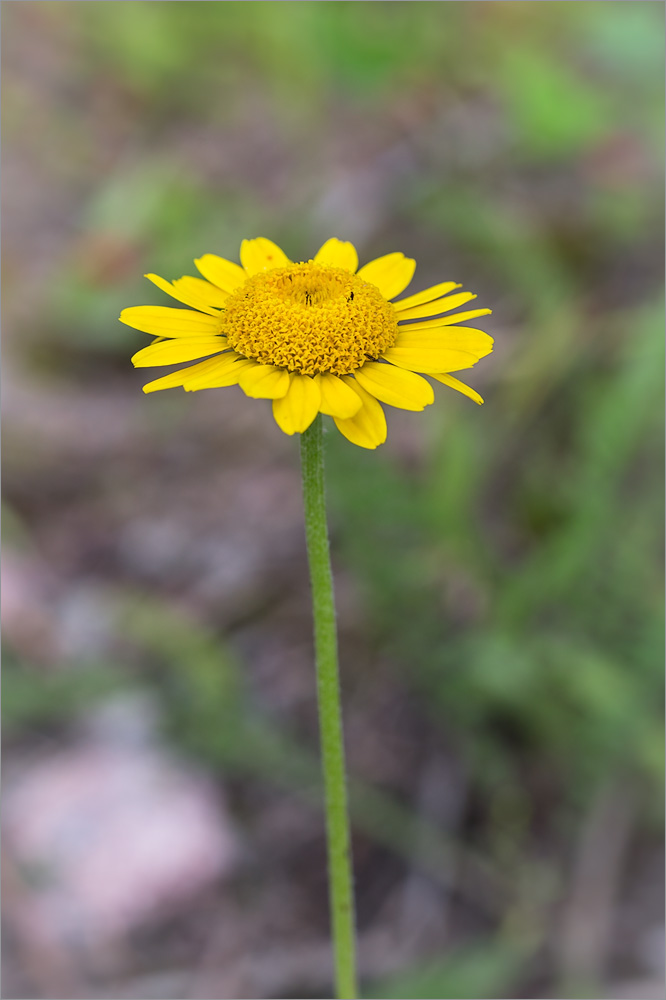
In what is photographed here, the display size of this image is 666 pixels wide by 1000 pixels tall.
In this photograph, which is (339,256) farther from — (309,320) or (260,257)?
(309,320)

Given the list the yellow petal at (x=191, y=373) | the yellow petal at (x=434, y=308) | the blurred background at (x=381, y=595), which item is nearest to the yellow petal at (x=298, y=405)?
the yellow petal at (x=191, y=373)

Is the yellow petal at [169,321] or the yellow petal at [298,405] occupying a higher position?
the yellow petal at [169,321]

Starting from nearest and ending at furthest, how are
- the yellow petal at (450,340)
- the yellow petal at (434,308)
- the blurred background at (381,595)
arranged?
1. the yellow petal at (450,340)
2. the yellow petal at (434,308)
3. the blurred background at (381,595)

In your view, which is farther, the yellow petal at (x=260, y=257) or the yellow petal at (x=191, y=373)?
the yellow petal at (x=260, y=257)

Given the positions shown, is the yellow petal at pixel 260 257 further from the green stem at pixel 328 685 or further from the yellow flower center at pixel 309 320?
the green stem at pixel 328 685

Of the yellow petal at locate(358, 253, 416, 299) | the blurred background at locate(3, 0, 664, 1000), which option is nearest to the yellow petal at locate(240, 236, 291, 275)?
the yellow petal at locate(358, 253, 416, 299)

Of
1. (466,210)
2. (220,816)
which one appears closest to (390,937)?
(220,816)

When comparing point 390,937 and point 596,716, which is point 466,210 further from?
point 390,937

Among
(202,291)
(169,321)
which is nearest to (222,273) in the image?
(202,291)
